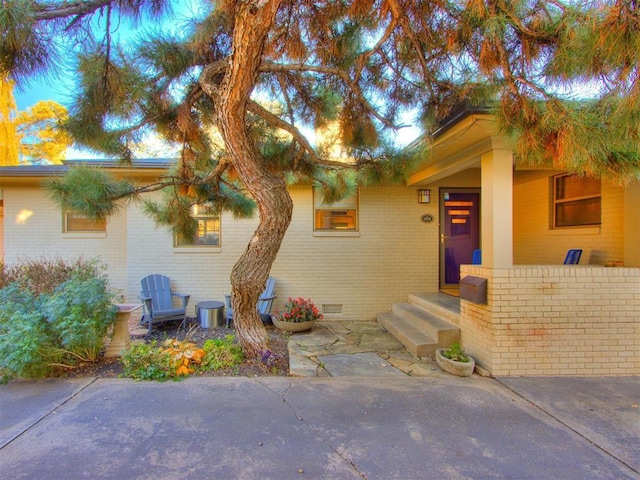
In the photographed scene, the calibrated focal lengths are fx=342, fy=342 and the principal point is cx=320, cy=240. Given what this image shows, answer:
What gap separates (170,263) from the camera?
656 cm

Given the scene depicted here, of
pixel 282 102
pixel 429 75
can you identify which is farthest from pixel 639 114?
pixel 282 102

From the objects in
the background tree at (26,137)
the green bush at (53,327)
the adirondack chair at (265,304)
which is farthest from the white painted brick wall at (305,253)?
the background tree at (26,137)

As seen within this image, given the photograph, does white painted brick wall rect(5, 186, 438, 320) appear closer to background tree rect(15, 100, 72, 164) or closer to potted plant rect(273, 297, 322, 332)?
potted plant rect(273, 297, 322, 332)

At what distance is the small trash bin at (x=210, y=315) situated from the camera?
5.76 metres

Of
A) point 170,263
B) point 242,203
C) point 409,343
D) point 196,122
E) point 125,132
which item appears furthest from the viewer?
point 170,263

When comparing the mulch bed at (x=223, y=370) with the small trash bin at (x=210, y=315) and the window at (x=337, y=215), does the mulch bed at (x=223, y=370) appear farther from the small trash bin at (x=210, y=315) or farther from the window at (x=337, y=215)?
the window at (x=337, y=215)

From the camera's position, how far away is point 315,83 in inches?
170

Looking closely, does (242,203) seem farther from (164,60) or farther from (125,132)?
(164,60)

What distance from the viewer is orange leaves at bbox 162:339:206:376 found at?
3.71 m

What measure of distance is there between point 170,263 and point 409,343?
15.1 feet

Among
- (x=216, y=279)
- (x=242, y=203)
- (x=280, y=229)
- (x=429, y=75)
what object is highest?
(x=429, y=75)

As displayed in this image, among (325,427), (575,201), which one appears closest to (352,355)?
(325,427)

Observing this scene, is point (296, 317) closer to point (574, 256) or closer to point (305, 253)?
point (305, 253)

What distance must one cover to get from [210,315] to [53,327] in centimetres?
236
